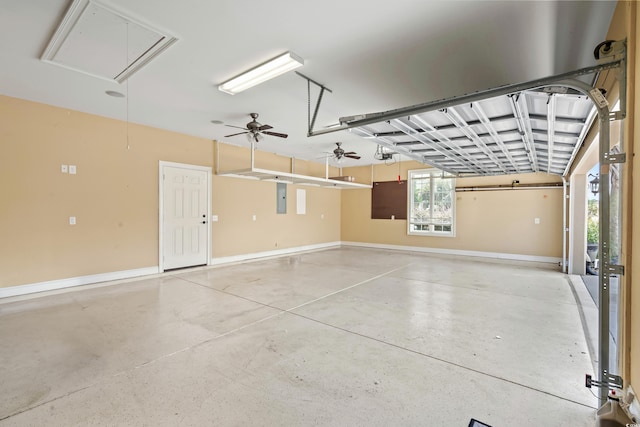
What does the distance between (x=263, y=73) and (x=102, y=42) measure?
5.16ft

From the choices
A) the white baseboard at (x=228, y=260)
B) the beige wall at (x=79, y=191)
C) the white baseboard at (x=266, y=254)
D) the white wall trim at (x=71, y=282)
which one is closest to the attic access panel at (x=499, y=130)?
the white baseboard at (x=228, y=260)

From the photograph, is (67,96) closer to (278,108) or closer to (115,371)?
(278,108)

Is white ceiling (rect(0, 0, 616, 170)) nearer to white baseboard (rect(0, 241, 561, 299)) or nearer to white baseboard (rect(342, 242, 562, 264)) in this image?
white baseboard (rect(0, 241, 561, 299))

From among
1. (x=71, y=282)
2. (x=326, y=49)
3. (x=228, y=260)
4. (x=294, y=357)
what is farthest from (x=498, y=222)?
(x=71, y=282)

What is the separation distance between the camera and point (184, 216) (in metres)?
6.15

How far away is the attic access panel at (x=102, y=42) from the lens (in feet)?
7.89

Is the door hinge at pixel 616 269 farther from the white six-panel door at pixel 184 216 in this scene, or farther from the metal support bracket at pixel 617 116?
the white six-panel door at pixel 184 216

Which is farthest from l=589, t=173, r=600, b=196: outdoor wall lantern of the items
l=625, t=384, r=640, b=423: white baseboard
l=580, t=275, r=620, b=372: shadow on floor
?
l=625, t=384, r=640, b=423: white baseboard

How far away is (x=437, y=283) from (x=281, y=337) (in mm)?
3398

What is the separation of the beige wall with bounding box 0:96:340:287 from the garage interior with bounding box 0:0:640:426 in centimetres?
3

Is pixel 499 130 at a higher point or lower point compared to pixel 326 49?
lower

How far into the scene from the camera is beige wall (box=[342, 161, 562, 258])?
7047 mm

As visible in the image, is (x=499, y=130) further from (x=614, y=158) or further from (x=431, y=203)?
(x=431, y=203)

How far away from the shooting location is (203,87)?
12.6ft
